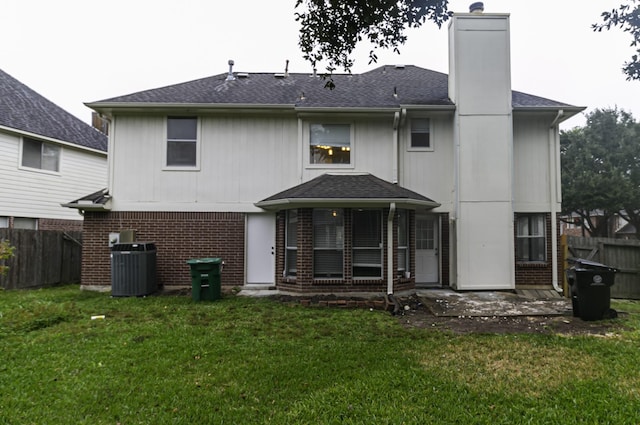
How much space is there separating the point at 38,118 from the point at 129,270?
954cm

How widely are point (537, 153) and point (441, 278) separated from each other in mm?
4656

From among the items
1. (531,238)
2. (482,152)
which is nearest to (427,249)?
(531,238)

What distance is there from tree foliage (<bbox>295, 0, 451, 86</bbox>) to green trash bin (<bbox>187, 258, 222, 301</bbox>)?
17.3ft

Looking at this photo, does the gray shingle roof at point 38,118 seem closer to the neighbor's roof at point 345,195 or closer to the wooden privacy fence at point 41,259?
the wooden privacy fence at point 41,259

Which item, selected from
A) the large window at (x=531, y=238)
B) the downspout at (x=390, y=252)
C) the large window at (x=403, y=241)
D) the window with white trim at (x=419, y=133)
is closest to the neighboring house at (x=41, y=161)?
the downspout at (x=390, y=252)

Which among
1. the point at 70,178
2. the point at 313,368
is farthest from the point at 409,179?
the point at 70,178

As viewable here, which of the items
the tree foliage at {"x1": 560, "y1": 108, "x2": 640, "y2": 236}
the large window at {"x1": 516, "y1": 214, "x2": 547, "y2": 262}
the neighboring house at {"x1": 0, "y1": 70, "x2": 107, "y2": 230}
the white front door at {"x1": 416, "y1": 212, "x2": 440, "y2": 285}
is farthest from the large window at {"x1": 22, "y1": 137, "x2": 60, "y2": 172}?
the tree foliage at {"x1": 560, "y1": 108, "x2": 640, "y2": 236}

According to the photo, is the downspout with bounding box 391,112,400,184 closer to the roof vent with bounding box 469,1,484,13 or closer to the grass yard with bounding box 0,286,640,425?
the roof vent with bounding box 469,1,484,13

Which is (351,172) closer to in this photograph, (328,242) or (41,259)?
(328,242)

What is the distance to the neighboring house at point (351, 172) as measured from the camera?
9648 mm

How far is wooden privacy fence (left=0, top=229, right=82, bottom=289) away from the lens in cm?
993

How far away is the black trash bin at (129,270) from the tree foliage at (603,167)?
2774cm

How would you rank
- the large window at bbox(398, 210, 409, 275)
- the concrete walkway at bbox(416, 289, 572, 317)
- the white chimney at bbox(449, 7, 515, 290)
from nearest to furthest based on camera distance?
the concrete walkway at bbox(416, 289, 572, 317), the large window at bbox(398, 210, 409, 275), the white chimney at bbox(449, 7, 515, 290)

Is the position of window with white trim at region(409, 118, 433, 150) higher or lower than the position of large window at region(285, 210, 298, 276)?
higher
